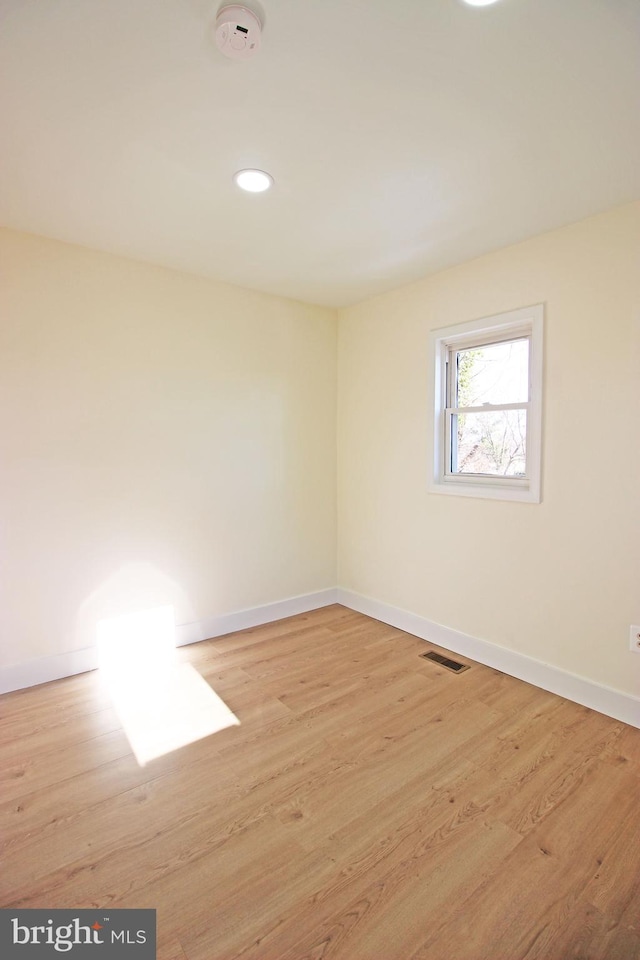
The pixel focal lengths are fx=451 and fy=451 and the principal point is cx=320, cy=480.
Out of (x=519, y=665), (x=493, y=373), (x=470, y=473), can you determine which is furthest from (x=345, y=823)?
(x=493, y=373)

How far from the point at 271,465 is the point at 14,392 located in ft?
5.60

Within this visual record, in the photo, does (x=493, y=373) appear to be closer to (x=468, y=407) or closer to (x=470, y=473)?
(x=468, y=407)

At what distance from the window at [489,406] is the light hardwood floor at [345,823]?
1.24m

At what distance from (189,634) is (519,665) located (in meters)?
2.14

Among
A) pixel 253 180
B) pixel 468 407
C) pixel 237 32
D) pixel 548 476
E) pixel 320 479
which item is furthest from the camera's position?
pixel 320 479

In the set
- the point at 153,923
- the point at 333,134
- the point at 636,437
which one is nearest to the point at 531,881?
the point at 153,923

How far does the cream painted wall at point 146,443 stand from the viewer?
99.2 inches

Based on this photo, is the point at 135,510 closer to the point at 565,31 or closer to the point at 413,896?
the point at 413,896

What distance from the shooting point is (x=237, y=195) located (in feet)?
6.84

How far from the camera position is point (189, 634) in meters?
3.14

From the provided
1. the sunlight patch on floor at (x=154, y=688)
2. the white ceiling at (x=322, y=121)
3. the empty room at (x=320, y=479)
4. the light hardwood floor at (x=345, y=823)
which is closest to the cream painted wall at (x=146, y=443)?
the empty room at (x=320, y=479)

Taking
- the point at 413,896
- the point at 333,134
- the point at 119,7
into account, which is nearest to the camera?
the point at 119,7

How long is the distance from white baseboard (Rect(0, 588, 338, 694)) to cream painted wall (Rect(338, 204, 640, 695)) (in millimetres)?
694

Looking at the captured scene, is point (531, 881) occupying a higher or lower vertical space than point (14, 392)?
lower
